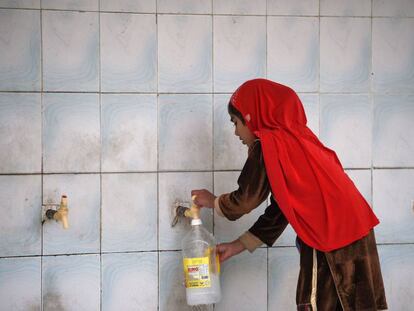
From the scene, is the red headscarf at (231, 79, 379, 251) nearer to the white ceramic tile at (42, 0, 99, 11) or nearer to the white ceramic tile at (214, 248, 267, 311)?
the white ceramic tile at (214, 248, 267, 311)

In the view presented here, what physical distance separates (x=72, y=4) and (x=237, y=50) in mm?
860

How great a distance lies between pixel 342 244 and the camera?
1.76 m

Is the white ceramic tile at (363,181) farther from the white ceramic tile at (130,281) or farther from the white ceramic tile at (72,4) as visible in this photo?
the white ceramic tile at (72,4)

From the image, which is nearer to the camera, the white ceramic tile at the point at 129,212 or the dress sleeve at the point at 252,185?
the dress sleeve at the point at 252,185

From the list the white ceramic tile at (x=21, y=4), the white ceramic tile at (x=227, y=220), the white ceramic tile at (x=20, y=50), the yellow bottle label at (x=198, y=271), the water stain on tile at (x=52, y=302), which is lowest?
Answer: the water stain on tile at (x=52, y=302)

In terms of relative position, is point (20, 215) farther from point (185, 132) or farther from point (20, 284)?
point (185, 132)

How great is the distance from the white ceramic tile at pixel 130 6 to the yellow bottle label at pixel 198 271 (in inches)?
49.9

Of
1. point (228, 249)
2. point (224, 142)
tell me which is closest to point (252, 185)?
point (228, 249)

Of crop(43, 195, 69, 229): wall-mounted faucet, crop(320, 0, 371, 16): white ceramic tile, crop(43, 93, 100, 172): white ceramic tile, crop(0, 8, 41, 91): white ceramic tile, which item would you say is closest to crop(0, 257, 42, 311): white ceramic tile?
crop(43, 195, 69, 229): wall-mounted faucet

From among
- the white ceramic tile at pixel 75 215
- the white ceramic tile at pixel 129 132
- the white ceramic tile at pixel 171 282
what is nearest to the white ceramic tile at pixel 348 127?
the white ceramic tile at pixel 129 132

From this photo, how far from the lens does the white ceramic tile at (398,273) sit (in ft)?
8.41

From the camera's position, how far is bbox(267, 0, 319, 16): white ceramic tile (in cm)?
248

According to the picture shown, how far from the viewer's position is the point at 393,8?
2.56m

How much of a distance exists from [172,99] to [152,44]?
0.30 metres
